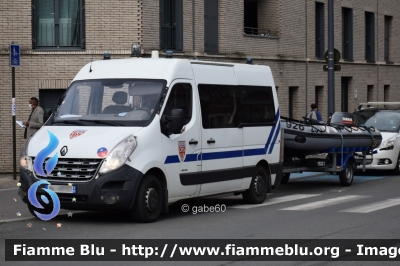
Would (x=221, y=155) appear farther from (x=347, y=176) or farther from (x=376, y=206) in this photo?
(x=347, y=176)

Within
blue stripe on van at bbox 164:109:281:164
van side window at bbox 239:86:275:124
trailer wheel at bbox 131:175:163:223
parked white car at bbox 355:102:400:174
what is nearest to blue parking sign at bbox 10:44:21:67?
van side window at bbox 239:86:275:124

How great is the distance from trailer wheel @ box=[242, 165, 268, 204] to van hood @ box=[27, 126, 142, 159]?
3449 mm

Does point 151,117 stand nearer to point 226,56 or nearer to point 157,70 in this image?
point 157,70

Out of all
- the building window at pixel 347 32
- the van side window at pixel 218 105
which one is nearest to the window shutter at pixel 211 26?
the building window at pixel 347 32

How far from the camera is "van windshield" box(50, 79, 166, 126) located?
12.3 metres

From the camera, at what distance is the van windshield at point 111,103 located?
1235 centimetres

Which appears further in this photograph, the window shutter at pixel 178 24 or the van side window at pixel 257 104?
the window shutter at pixel 178 24

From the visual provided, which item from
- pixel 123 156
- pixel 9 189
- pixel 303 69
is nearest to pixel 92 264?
pixel 123 156

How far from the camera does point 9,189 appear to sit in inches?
704

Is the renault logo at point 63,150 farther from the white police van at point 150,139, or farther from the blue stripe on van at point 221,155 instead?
the blue stripe on van at point 221,155

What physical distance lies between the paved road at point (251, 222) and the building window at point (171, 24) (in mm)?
9116

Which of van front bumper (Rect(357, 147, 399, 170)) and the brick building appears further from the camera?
the brick building

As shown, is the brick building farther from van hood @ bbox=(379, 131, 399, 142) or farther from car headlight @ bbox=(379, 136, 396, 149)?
car headlight @ bbox=(379, 136, 396, 149)

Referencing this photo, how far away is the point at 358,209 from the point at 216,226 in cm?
321
